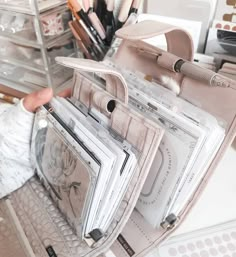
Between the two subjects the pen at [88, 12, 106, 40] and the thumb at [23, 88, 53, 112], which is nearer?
the thumb at [23, 88, 53, 112]

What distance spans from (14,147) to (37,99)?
0.10 metres

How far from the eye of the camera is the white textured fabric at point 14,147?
1.71 feet

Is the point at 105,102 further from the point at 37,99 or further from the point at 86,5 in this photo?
the point at 86,5

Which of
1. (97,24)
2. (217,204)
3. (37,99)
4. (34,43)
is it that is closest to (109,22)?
(97,24)

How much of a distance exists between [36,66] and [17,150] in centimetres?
35

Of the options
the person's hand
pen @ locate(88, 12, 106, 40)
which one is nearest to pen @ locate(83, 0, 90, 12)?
pen @ locate(88, 12, 106, 40)

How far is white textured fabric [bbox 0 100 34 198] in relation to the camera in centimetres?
52

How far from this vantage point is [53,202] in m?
0.52

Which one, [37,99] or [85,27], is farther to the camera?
[85,27]

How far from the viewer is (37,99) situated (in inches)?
20.6

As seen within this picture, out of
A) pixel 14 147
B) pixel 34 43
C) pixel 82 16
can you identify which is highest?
pixel 82 16

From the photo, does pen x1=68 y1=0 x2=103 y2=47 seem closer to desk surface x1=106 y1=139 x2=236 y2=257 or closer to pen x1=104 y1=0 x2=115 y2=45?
pen x1=104 y1=0 x2=115 y2=45

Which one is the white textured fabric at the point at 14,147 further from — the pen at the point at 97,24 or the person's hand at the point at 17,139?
the pen at the point at 97,24

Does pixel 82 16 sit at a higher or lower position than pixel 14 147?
higher
